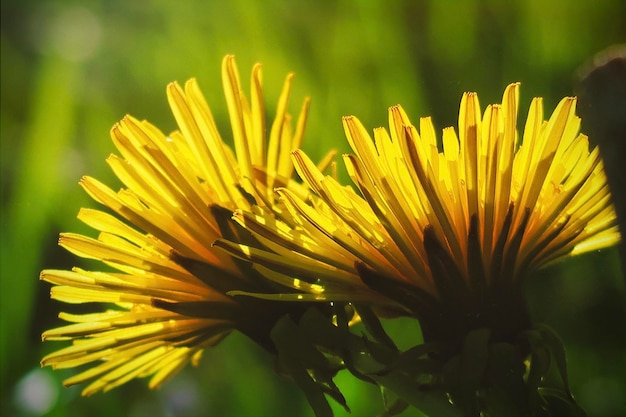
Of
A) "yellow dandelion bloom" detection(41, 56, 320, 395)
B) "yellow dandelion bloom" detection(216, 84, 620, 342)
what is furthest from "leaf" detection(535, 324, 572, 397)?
"yellow dandelion bloom" detection(41, 56, 320, 395)

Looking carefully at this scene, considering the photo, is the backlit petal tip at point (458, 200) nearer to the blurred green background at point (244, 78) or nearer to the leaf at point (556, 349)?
the leaf at point (556, 349)

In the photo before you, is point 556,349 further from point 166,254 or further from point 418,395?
point 166,254

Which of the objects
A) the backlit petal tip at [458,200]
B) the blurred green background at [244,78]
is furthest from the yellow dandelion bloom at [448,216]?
the blurred green background at [244,78]

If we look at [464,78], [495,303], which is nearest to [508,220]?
[495,303]

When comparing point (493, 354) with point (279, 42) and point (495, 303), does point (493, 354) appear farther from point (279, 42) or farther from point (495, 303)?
point (279, 42)

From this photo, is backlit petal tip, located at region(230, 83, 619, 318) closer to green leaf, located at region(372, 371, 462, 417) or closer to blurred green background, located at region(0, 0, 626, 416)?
green leaf, located at region(372, 371, 462, 417)

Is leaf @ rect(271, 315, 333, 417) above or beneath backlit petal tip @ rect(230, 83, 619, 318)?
beneath
